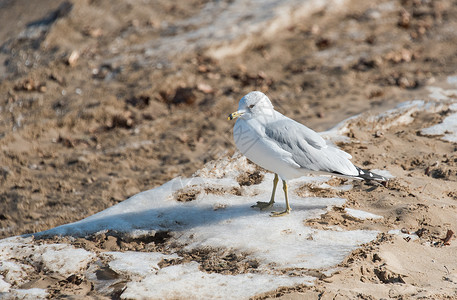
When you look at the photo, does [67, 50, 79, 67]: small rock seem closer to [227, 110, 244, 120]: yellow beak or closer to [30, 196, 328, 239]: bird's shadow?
[30, 196, 328, 239]: bird's shadow

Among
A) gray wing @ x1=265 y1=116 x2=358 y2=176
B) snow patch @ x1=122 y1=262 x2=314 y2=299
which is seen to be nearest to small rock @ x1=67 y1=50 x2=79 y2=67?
gray wing @ x1=265 y1=116 x2=358 y2=176

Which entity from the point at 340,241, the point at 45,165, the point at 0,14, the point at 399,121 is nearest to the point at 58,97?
the point at 45,165

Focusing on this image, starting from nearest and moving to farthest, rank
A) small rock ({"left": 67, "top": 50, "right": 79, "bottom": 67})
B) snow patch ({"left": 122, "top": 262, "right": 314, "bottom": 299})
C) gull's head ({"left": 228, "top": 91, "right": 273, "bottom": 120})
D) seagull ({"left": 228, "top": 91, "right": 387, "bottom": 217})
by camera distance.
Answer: snow patch ({"left": 122, "top": 262, "right": 314, "bottom": 299}), seagull ({"left": 228, "top": 91, "right": 387, "bottom": 217}), gull's head ({"left": 228, "top": 91, "right": 273, "bottom": 120}), small rock ({"left": 67, "top": 50, "right": 79, "bottom": 67})

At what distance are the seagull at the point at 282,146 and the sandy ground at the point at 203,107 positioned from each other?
407mm

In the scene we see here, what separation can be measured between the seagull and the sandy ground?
16.0 inches

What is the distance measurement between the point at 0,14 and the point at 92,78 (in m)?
2.77

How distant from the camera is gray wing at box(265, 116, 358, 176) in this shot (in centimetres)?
391

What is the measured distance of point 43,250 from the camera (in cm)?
381

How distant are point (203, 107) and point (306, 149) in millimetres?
3614

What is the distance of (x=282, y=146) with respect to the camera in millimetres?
3912

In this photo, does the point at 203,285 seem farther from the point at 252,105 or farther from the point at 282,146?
the point at 252,105

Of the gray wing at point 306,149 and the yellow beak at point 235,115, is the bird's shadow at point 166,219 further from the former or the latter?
the yellow beak at point 235,115

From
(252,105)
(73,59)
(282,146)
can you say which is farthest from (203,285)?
(73,59)

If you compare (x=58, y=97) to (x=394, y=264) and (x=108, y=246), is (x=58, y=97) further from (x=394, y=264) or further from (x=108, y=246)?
(x=394, y=264)
